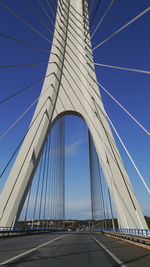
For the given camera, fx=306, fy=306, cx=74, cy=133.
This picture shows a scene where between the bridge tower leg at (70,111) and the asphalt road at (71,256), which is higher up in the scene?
the bridge tower leg at (70,111)

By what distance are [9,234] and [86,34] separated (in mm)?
14694

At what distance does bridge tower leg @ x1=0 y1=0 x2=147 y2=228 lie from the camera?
1850 cm

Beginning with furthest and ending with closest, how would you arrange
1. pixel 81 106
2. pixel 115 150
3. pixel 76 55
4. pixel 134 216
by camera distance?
pixel 81 106, pixel 76 55, pixel 115 150, pixel 134 216

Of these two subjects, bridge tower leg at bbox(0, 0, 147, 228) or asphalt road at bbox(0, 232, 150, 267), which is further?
bridge tower leg at bbox(0, 0, 147, 228)

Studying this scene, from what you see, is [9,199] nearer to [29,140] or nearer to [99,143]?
[29,140]

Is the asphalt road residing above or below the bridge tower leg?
below

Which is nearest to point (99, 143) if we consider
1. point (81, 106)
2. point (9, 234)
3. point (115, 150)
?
point (115, 150)

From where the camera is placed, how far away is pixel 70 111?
78.6ft

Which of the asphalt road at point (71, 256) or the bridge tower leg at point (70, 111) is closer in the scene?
the asphalt road at point (71, 256)

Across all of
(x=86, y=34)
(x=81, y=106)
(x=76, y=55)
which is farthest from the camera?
(x=81, y=106)

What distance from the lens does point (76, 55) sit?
21922 millimetres

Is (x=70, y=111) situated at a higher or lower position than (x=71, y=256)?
higher

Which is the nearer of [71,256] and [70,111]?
[71,256]

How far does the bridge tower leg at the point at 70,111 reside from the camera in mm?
18503
